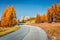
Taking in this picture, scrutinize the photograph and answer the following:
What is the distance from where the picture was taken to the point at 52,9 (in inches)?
1754

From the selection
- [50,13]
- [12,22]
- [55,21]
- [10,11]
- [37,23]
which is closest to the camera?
[12,22]

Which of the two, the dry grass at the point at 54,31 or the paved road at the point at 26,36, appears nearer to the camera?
the paved road at the point at 26,36

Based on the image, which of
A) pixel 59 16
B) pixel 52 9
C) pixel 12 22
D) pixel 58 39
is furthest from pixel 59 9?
pixel 58 39

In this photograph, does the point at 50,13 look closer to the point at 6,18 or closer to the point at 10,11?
the point at 10,11

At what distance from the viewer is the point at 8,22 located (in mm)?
34125

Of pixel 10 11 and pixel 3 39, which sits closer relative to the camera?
pixel 3 39

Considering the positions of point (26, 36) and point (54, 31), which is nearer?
point (26, 36)

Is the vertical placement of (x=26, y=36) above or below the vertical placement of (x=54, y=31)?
below

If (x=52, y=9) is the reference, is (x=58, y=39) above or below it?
below

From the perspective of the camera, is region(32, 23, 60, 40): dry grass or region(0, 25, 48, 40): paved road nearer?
region(0, 25, 48, 40): paved road

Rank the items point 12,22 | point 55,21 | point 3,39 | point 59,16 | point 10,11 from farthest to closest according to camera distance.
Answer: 1. point 10,11
2. point 59,16
3. point 55,21
4. point 12,22
5. point 3,39

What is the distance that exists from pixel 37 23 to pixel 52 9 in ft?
22.5

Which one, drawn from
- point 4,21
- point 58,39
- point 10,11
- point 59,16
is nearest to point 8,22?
point 4,21

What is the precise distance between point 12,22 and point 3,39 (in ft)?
43.1
